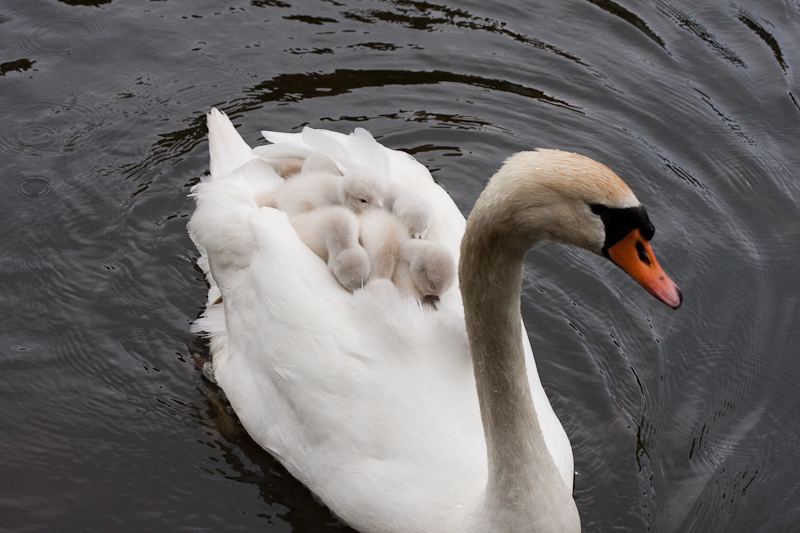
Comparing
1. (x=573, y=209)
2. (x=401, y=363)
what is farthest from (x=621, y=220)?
(x=401, y=363)

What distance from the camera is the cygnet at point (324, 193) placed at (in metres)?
5.18

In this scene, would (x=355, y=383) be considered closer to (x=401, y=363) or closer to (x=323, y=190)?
(x=401, y=363)

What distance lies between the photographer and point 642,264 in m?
3.55

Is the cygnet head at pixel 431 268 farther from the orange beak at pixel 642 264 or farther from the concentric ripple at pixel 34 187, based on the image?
the concentric ripple at pixel 34 187

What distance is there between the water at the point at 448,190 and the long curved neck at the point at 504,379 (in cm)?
92

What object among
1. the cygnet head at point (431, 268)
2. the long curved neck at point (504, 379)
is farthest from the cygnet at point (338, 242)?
the long curved neck at point (504, 379)

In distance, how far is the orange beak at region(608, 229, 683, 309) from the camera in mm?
3488

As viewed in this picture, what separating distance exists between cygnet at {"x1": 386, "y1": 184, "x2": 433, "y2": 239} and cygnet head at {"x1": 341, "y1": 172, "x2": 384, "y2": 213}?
0.11 metres

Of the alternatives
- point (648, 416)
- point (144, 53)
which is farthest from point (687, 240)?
point (144, 53)

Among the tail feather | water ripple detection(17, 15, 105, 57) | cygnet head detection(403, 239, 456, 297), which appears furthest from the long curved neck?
water ripple detection(17, 15, 105, 57)

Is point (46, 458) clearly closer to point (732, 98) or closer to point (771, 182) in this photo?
point (771, 182)

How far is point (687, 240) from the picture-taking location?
6941mm

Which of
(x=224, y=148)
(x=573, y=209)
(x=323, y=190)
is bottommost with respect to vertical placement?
(x=224, y=148)

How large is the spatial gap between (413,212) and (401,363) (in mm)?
921
